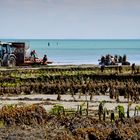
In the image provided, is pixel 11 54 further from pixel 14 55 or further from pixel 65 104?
pixel 65 104

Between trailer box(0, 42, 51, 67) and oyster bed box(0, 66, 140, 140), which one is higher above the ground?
trailer box(0, 42, 51, 67)

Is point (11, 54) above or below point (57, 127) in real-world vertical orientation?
above

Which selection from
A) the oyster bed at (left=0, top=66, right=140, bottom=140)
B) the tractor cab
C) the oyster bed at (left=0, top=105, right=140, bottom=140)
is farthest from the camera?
the tractor cab

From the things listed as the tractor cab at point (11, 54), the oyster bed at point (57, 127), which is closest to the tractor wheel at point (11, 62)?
the tractor cab at point (11, 54)

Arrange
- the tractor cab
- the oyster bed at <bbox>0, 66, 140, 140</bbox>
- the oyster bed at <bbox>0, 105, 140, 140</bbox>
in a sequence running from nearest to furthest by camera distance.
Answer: the oyster bed at <bbox>0, 105, 140, 140</bbox>
the oyster bed at <bbox>0, 66, 140, 140</bbox>
the tractor cab

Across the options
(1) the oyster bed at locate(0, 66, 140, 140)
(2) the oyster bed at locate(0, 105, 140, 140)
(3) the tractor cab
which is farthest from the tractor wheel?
(2) the oyster bed at locate(0, 105, 140, 140)

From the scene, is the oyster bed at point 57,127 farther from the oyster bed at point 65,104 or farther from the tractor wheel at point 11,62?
the tractor wheel at point 11,62

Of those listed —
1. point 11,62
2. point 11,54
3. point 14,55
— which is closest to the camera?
point 11,62

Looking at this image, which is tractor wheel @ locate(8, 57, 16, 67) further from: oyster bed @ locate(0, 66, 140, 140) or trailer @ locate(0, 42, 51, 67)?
oyster bed @ locate(0, 66, 140, 140)

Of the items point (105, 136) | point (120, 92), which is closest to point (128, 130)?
point (105, 136)

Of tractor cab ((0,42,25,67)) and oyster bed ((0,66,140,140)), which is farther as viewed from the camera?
tractor cab ((0,42,25,67))

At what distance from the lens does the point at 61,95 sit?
3067 cm

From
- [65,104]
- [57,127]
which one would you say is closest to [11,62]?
[65,104]

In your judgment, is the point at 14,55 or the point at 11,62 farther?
the point at 14,55
